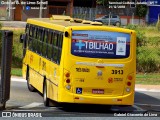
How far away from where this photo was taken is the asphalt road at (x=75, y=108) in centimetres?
1555

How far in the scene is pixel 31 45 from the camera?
20.6m

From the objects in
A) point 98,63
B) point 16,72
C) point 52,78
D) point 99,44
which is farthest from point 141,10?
point 98,63

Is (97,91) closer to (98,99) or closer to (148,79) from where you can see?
(98,99)

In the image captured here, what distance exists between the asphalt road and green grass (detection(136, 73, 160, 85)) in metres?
4.22

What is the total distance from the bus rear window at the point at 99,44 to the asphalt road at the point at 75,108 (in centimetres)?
180

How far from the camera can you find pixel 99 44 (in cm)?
1577

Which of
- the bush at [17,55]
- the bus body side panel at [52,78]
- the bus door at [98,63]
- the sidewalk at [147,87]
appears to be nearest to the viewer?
the bus door at [98,63]

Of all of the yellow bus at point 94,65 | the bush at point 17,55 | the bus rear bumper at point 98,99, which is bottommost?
the bush at point 17,55

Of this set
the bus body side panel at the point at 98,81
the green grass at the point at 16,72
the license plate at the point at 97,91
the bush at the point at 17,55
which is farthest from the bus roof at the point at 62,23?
the bush at the point at 17,55

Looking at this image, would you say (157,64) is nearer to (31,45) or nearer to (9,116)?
(31,45)

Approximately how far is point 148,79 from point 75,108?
10.3 m

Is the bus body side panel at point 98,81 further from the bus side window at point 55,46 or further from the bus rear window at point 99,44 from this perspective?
the bus side window at point 55,46

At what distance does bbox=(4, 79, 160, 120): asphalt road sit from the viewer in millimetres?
15547

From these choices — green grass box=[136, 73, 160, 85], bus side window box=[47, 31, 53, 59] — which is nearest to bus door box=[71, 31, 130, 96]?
bus side window box=[47, 31, 53, 59]
